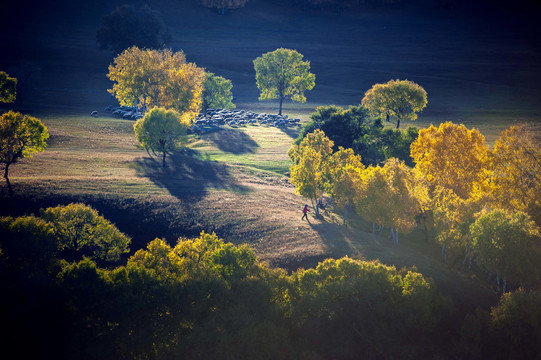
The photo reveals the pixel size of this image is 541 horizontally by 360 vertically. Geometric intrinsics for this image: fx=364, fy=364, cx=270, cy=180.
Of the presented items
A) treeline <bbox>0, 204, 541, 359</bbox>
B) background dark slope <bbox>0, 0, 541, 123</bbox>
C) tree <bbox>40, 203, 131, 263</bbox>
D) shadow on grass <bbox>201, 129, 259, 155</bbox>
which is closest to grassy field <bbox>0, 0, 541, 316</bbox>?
shadow on grass <bbox>201, 129, 259, 155</bbox>

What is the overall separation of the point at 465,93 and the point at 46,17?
213482 mm

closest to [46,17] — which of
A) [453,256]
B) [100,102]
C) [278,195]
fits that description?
[100,102]

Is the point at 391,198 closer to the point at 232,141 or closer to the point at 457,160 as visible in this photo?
the point at 457,160

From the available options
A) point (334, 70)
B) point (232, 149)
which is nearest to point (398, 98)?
point (232, 149)

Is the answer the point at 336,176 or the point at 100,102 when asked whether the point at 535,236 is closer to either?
the point at 336,176

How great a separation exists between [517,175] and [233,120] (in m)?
82.1

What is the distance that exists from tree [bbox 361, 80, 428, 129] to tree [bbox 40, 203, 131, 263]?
7593 centimetres

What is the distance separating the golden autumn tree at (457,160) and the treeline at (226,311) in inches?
1091

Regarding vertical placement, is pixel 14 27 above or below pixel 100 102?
above

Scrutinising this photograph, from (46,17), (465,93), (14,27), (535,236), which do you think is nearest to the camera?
(535,236)

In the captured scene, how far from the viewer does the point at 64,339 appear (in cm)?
2941

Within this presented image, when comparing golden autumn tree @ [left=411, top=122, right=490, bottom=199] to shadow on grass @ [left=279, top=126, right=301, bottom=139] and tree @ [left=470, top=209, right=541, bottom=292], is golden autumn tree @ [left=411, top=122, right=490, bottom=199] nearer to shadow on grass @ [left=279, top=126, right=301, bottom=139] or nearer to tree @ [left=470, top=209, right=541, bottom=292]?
tree @ [left=470, top=209, right=541, bottom=292]

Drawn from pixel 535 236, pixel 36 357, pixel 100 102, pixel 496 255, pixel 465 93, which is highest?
pixel 465 93

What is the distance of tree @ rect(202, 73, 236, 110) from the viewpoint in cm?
12131
